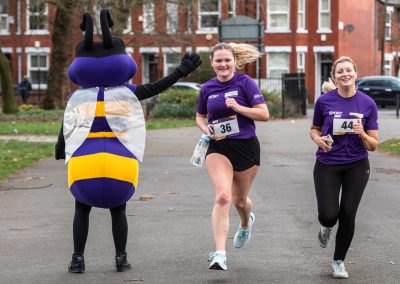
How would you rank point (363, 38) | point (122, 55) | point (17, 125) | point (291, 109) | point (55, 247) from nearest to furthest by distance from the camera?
point (122, 55), point (55, 247), point (17, 125), point (291, 109), point (363, 38)

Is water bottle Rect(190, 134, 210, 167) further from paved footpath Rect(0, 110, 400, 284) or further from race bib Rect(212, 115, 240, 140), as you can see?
paved footpath Rect(0, 110, 400, 284)

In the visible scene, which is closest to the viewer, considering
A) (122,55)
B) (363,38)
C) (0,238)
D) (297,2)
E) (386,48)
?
(122,55)

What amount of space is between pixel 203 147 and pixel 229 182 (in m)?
0.37

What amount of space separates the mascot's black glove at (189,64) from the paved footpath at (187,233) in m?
1.52

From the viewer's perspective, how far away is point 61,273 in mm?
7523

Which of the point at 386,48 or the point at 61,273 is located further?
the point at 386,48

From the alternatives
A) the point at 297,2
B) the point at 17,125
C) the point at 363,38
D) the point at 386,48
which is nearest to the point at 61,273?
the point at 17,125

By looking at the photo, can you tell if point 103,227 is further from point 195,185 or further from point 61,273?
point 195,185

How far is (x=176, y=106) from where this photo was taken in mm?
33156

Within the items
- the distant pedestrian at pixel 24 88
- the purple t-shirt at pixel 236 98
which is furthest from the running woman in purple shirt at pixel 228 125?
the distant pedestrian at pixel 24 88

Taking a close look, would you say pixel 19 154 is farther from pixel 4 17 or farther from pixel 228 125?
pixel 4 17

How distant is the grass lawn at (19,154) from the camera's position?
16.1 metres

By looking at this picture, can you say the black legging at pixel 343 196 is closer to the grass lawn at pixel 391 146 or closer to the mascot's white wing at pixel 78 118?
the mascot's white wing at pixel 78 118

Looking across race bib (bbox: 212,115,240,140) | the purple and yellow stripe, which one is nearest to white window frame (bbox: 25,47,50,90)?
race bib (bbox: 212,115,240,140)
